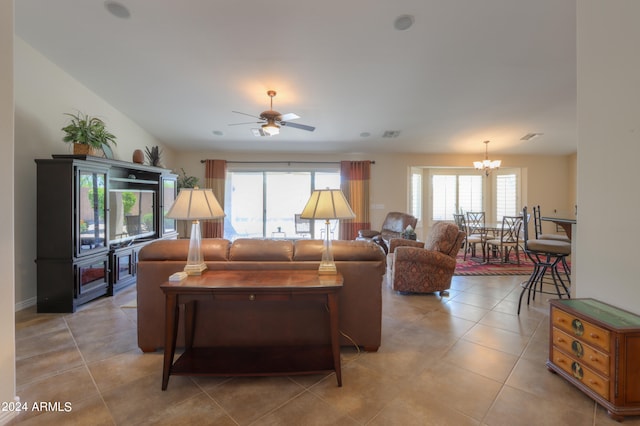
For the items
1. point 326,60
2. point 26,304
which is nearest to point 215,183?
point 26,304

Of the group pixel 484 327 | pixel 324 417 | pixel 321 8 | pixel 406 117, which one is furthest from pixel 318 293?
pixel 406 117

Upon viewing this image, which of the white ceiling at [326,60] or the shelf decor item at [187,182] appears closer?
→ the white ceiling at [326,60]

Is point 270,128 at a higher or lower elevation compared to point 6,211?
higher

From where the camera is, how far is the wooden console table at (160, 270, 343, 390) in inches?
65.7

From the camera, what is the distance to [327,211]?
196 cm

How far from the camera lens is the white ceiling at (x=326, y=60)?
2.68m

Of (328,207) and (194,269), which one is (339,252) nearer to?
(328,207)

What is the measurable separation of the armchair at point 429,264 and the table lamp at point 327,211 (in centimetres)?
180

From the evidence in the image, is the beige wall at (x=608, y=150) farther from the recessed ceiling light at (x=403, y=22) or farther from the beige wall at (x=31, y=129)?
the beige wall at (x=31, y=129)

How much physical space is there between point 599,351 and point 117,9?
194 inches

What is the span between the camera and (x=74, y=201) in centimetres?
298

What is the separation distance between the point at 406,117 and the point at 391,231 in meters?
2.53

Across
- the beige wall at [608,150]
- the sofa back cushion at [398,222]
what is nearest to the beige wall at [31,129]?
the beige wall at [608,150]

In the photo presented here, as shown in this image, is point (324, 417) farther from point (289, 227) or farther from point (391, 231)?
point (289, 227)
